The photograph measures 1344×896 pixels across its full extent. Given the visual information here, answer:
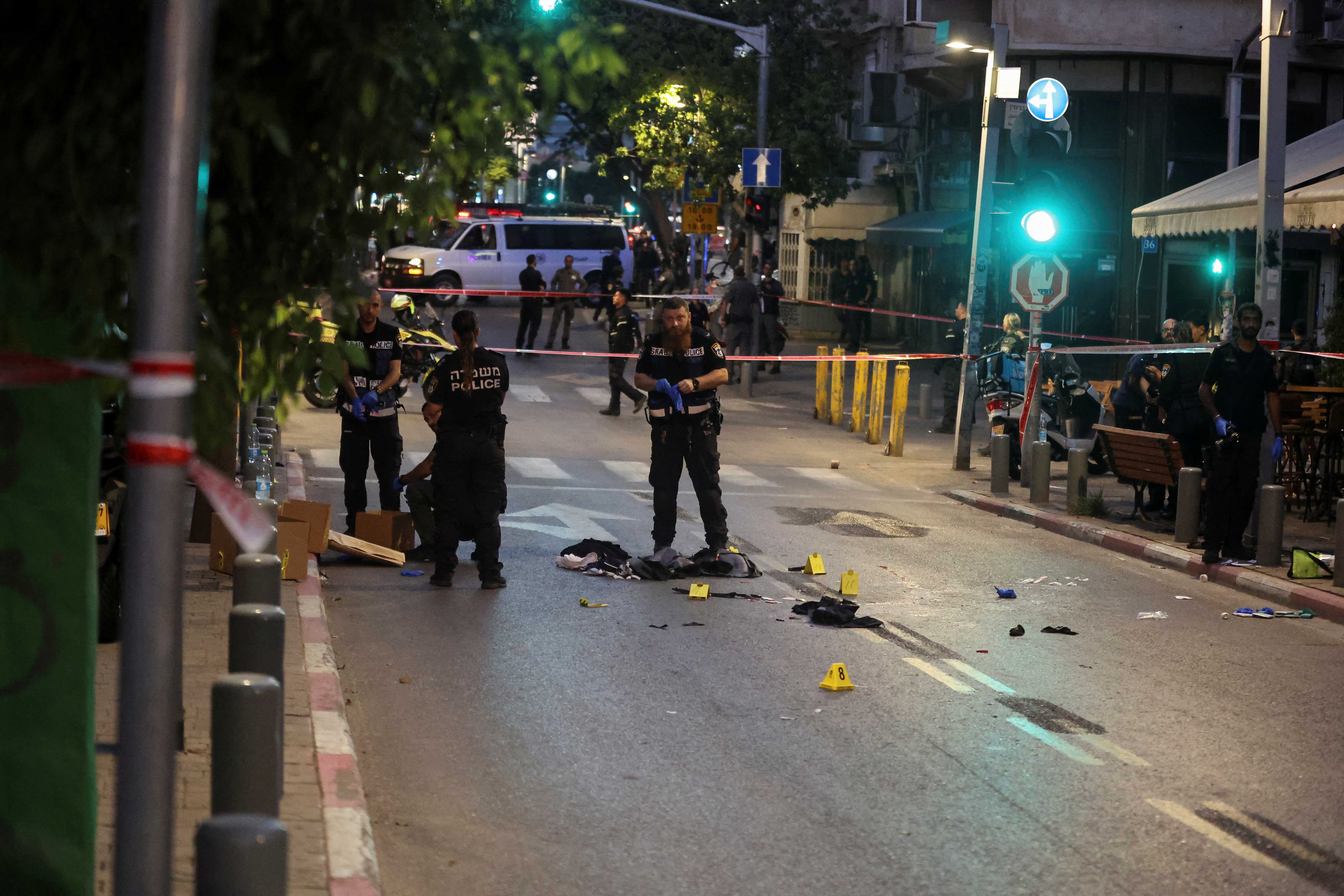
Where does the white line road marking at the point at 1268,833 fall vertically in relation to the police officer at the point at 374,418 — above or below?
below

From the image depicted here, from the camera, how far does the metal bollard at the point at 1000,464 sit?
17.3 metres

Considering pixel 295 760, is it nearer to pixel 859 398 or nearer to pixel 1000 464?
pixel 1000 464

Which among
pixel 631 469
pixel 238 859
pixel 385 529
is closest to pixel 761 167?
pixel 631 469

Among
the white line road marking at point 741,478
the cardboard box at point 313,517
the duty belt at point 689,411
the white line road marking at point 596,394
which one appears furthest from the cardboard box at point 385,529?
the white line road marking at point 596,394

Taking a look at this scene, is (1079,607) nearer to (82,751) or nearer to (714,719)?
(714,719)

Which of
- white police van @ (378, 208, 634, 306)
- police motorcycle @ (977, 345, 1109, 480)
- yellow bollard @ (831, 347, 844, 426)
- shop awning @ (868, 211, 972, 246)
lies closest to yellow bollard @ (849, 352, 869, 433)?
yellow bollard @ (831, 347, 844, 426)

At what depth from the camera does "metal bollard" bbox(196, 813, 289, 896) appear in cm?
304

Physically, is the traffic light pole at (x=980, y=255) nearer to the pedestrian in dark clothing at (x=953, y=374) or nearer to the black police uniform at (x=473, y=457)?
the pedestrian in dark clothing at (x=953, y=374)

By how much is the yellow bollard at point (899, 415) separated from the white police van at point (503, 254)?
2418 centimetres

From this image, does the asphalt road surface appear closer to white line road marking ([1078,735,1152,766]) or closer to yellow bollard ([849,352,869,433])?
white line road marking ([1078,735,1152,766])

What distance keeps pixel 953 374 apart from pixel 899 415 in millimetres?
2305

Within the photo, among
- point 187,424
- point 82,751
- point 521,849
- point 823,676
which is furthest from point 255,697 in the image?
point 823,676

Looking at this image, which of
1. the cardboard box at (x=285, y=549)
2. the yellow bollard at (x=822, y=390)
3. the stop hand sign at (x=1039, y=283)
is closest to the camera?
the cardboard box at (x=285, y=549)

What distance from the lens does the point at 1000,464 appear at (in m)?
17.3
